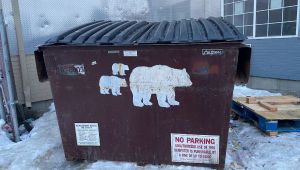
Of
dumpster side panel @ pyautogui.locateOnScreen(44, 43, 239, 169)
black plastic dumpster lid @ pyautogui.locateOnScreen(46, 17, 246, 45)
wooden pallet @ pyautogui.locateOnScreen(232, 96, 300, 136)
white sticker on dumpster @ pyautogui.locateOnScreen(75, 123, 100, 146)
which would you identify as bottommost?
wooden pallet @ pyautogui.locateOnScreen(232, 96, 300, 136)

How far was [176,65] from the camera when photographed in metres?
3.55

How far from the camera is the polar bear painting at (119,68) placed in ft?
12.1

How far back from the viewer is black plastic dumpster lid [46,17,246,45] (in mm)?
3480

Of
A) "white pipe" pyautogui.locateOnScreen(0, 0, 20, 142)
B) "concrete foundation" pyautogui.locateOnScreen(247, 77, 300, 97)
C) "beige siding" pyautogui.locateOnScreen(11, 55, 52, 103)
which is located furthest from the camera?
"concrete foundation" pyautogui.locateOnScreen(247, 77, 300, 97)

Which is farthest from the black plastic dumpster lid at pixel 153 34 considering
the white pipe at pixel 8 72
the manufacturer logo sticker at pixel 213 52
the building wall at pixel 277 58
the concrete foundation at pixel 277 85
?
the concrete foundation at pixel 277 85

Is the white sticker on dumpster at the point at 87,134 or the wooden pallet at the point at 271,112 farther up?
the white sticker on dumpster at the point at 87,134

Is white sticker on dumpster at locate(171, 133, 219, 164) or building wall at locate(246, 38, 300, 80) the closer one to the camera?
white sticker on dumpster at locate(171, 133, 219, 164)

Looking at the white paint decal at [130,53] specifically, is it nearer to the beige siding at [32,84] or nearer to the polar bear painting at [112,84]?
the polar bear painting at [112,84]

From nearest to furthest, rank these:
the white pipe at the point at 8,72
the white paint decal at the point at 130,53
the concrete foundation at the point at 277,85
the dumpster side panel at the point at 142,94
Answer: the dumpster side panel at the point at 142,94
the white paint decal at the point at 130,53
the white pipe at the point at 8,72
the concrete foundation at the point at 277,85

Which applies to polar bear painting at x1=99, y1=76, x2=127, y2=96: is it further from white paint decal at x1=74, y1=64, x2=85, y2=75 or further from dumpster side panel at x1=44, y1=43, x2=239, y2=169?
white paint decal at x1=74, y1=64, x2=85, y2=75

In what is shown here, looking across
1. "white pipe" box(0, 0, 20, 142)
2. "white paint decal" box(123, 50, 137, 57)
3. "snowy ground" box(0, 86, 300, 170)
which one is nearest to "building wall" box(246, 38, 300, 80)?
"snowy ground" box(0, 86, 300, 170)

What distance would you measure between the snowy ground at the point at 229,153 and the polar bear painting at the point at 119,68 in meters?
1.31

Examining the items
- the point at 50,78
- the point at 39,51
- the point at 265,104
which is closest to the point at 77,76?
the point at 50,78

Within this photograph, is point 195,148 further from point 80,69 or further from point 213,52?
point 80,69
